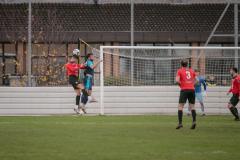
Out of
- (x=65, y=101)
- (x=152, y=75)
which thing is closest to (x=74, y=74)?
(x=65, y=101)

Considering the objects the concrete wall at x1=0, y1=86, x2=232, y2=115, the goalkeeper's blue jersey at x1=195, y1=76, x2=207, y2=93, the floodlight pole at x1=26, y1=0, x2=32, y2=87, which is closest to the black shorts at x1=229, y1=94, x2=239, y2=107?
the goalkeeper's blue jersey at x1=195, y1=76, x2=207, y2=93

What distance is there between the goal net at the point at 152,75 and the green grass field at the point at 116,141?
5726 mm

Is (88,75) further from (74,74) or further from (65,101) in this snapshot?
(65,101)

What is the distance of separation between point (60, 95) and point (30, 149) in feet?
43.2

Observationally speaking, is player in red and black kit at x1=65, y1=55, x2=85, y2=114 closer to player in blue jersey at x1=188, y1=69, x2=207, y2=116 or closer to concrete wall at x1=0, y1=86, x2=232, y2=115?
concrete wall at x1=0, y1=86, x2=232, y2=115

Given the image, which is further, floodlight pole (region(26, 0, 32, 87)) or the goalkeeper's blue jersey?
the goalkeeper's blue jersey

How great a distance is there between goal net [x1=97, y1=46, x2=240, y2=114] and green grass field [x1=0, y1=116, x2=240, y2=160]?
5726 mm

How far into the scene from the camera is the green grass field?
11.8 metres

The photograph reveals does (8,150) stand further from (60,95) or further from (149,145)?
(60,95)

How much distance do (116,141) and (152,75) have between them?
12.7m

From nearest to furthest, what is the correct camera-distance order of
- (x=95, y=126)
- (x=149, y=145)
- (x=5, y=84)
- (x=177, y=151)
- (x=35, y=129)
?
(x=177, y=151) → (x=149, y=145) → (x=35, y=129) → (x=95, y=126) → (x=5, y=84)

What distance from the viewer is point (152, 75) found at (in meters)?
26.8

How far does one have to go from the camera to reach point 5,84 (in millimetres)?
27953

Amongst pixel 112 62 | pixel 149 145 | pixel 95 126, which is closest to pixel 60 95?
pixel 112 62
